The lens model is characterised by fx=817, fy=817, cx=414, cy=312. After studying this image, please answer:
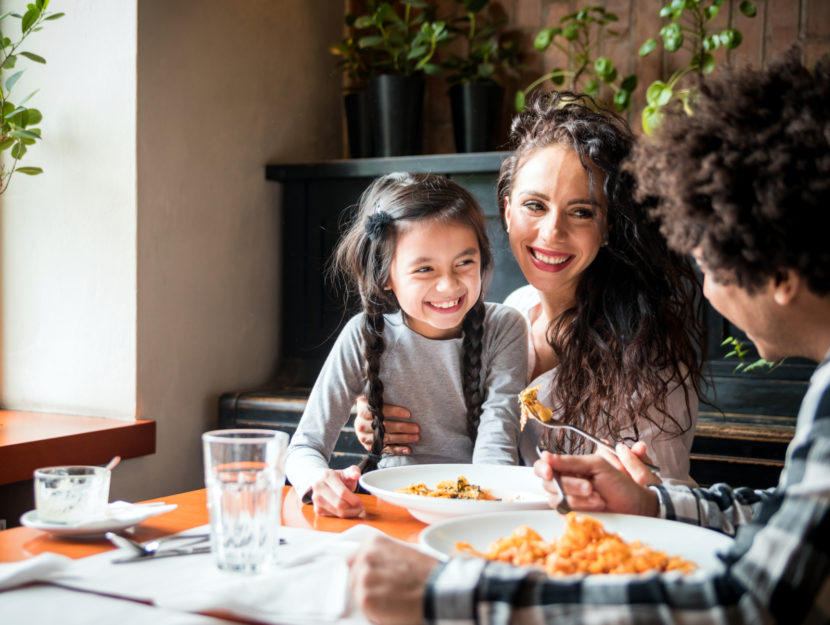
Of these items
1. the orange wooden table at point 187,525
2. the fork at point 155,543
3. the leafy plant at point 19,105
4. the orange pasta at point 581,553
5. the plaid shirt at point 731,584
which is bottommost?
the orange wooden table at point 187,525

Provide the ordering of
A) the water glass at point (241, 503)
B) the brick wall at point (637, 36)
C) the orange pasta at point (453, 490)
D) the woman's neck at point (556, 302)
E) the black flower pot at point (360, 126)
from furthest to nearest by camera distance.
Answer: the black flower pot at point (360, 126), the brick wall at point (637, 36), the woman's neck at point (556, 302), the orange pasta at point (453, 490), the water glass at point (241, 503)

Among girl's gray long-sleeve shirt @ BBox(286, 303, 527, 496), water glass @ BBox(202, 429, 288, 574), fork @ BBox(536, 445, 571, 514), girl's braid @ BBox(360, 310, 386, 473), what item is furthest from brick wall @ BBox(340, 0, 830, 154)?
water glass @ BBox(202, 429, 288, 574)

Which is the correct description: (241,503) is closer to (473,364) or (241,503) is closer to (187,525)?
(187,525)

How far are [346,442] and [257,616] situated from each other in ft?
5.66

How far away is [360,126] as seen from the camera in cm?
305

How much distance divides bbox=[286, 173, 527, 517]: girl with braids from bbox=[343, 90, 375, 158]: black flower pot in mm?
1183

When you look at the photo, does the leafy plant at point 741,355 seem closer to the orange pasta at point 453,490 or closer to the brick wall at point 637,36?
the brick wall at point 637,36

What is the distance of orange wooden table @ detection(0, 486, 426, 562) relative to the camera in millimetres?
1045

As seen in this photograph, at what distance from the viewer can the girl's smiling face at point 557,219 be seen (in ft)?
5.96

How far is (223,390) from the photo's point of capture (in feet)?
9.22

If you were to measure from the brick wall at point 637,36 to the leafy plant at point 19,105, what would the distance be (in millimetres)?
1324

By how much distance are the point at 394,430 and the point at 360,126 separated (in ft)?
5.31

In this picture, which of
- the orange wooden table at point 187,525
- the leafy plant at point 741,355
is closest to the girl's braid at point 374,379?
Result: the orange wooden table at point 187,525

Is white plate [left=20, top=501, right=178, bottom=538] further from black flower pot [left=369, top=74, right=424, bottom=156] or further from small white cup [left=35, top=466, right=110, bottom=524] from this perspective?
black flower pot [left=369, top=74, right=424, bottom=156]
